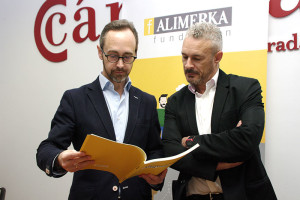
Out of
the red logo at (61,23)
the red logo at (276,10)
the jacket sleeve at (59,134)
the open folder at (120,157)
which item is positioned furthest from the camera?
the red logo at (61,23)

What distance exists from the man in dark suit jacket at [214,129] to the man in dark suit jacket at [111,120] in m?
0.18

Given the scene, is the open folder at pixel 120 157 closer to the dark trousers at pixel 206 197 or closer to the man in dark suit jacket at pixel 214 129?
the man in dark suit jacket at pixel 214 129

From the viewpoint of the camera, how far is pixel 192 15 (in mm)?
3072

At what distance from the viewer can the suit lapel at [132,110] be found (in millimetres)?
1763

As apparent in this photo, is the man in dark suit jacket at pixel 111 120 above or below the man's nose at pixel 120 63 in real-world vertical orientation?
below

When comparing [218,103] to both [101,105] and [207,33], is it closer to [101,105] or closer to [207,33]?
[207,33]

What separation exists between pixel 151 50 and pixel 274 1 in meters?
1.35

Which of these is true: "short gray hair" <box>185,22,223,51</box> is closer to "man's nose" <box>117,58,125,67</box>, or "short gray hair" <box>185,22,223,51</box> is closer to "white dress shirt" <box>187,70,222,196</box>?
"white dress shirt" <box>187,70,222,196</box>

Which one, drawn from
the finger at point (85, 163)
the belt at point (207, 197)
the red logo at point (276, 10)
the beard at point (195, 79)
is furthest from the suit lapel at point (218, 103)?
the red logo at point (276, 10)

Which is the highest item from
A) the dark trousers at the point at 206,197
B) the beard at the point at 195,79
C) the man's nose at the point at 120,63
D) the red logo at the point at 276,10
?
the red logo at the point at 276,10

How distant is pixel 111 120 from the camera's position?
1.75 m

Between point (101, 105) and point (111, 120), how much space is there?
117 millimetres

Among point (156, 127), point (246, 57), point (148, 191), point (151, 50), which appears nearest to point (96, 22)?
point (151, 50)

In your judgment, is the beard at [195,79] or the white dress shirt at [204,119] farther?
the beard at [195,79]
